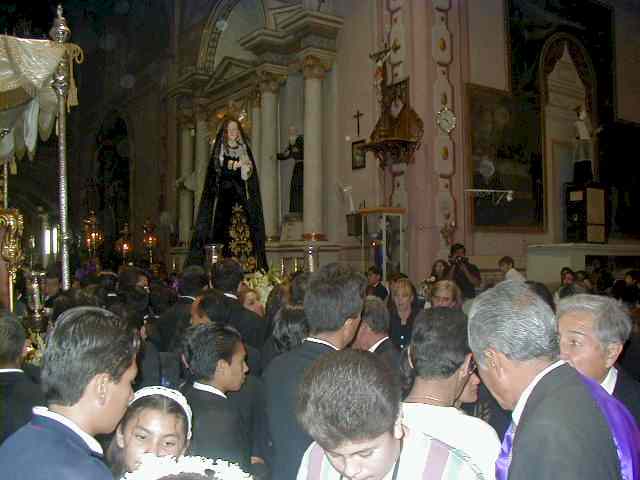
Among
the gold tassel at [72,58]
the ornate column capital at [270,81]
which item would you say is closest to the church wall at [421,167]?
the ornate column capital at [270,81]

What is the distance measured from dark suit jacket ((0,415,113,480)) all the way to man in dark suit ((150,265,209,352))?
10.0 feet

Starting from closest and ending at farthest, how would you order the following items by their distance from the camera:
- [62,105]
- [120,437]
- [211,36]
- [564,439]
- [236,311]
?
[564,439] < [120,437] < [236,311] < [62,105] < [211,36]

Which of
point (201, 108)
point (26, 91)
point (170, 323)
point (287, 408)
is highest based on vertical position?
point (201, 108)

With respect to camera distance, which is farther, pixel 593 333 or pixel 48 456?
pixel 593 333

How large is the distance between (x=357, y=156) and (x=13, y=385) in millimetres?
10450

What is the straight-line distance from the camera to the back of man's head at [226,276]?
17.4ft

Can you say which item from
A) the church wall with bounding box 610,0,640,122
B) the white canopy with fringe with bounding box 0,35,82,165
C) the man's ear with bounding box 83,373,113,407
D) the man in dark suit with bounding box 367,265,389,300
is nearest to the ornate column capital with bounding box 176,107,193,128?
the man in dark suit with bounding box 367,265,389,300

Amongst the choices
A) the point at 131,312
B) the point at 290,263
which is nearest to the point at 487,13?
the point at 290,263

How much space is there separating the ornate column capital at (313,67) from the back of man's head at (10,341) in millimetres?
11028

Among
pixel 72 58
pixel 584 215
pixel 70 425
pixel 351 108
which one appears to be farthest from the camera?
pixel 584 215

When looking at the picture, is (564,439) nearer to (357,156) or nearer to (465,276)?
(465,276)

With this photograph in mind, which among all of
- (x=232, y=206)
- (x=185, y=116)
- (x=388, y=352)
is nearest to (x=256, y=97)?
(x=185, y=116)

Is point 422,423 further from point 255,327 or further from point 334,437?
point 255,327

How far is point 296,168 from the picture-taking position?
14.3 m
